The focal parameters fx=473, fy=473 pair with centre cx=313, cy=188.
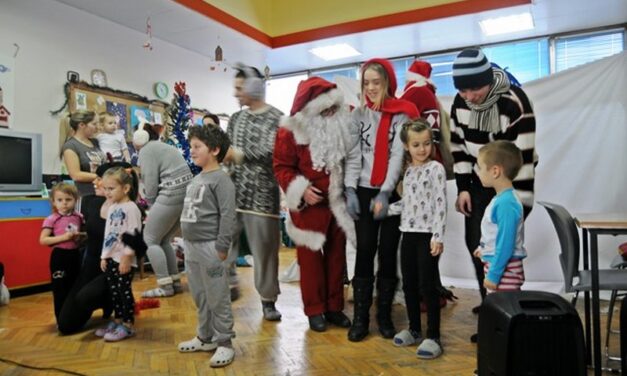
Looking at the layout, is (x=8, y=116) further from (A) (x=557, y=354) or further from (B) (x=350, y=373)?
(A) (x=557, y=354)

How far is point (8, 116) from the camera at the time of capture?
14.1ft

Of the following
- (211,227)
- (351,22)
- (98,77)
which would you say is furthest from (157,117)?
(211,227)

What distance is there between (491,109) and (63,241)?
96.8 inches

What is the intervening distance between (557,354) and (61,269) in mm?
2565

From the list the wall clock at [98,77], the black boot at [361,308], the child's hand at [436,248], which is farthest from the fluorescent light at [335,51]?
the child's hand at [436,248]

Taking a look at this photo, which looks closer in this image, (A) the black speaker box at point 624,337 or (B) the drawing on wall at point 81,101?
(A) the black speaker box at point 624,337

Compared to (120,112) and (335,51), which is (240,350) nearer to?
(120,112)

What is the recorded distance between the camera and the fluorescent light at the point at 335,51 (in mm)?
6508

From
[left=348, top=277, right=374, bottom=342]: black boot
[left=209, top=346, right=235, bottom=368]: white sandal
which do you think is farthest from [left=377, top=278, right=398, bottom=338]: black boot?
[left=209, top=346, right=235, bottom=368]: white sandal

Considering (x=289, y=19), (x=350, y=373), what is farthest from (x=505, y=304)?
(x=289, y=19)

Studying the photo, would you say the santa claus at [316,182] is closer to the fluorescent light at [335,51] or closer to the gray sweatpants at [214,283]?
the gray sweatpants at [214,283]

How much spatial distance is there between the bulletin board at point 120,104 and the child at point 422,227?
391 cm

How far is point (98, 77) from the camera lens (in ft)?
17.0

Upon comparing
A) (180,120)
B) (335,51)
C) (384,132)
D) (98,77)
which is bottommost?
(384,132)
